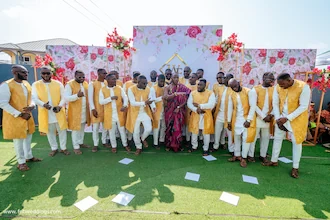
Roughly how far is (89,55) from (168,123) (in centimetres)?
373

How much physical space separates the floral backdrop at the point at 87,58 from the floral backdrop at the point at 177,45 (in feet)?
2.31

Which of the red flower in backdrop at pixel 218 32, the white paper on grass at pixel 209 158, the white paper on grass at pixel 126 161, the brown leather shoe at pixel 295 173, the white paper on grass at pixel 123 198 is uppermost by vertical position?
the red flower in backdrop at pixel 218 32

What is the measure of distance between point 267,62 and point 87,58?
580 cm

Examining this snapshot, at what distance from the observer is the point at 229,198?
9.25 ft

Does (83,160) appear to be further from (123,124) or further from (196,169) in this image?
(196,169)

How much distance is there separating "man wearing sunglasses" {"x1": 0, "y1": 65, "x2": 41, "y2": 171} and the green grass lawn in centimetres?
68

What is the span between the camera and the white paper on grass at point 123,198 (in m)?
2.68

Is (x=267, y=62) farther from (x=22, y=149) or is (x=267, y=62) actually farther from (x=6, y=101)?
(x=22, y=149)

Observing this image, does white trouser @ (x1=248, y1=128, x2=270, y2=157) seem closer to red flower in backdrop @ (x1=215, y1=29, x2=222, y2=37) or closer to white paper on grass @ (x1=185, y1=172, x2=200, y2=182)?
white paper on grass @ (x1=185, y1=172, x2=200, y2=182)

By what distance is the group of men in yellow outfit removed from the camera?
3.40 m

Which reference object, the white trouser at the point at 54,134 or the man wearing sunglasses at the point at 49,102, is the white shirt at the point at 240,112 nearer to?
the man wearing sunglasses at the point at 49,102

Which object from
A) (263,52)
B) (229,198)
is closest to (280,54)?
(263,52)

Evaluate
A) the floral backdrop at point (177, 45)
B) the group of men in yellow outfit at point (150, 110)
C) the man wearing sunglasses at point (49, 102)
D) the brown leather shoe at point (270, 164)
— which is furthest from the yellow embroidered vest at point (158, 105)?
the brown leather shoe at point (270, 164)

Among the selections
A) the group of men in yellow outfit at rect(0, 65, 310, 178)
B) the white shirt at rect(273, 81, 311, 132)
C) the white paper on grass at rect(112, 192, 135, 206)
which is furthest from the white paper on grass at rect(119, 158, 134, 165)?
the white shirt at rect(273, 81, 311, 132)
